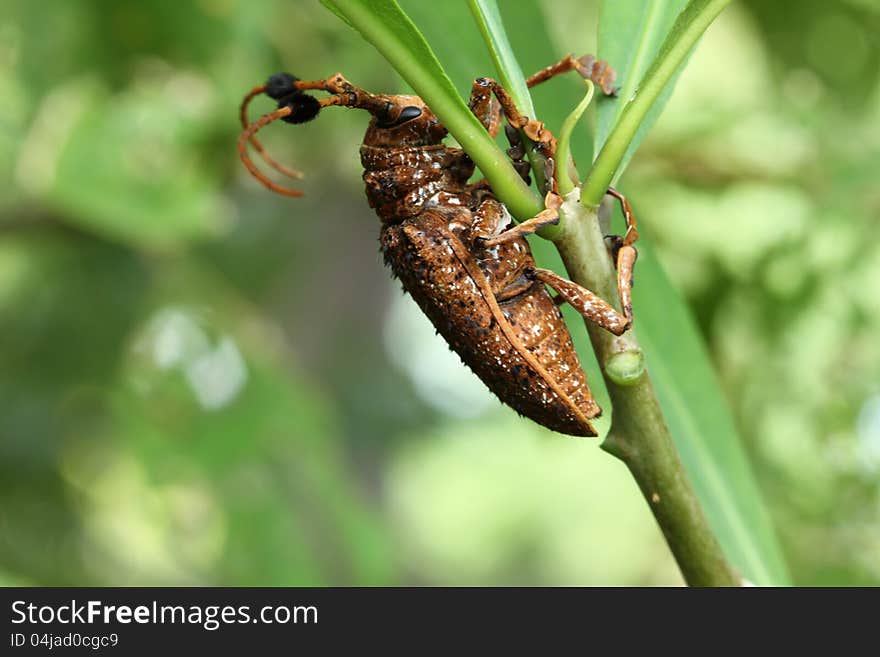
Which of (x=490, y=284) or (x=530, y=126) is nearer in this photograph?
(x=530, y=126)

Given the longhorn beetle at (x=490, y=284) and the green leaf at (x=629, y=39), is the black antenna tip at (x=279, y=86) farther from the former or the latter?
the green leaf at (x=629, y=39)

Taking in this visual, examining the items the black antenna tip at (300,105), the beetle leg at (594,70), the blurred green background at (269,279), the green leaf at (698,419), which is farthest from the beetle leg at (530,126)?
the blurred green background at (269,279)

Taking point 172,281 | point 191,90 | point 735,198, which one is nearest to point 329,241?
point 172,281

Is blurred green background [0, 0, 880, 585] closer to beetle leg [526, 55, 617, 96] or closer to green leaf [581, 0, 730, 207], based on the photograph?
beetle leg [526, 55, 617, 96]

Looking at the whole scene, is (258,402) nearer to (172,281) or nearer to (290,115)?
(172,281)

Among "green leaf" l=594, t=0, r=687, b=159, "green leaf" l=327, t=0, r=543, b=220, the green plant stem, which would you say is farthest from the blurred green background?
"green leaf" l=327, t=0, r=543, b=220

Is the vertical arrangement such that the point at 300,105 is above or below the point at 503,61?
above

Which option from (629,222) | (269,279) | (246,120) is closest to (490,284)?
(629,222)

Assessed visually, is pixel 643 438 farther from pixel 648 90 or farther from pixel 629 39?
pixel 629 39
